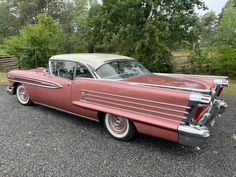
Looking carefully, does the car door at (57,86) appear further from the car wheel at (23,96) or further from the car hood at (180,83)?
the car hood at (180,83)

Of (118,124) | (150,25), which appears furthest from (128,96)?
(150,25)

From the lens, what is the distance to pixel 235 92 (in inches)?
315

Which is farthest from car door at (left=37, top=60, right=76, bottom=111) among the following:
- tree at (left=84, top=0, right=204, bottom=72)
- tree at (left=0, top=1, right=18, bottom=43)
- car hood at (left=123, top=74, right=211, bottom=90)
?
tree at (left=0, top=1, right=18, bottom=43)

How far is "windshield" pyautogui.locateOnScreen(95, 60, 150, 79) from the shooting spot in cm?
458

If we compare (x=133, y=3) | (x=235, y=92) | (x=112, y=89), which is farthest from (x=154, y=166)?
(x=133, y=3)

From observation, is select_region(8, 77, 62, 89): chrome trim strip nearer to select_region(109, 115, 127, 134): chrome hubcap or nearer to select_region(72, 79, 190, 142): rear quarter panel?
select_region(72, 79, 190, 142): rear quarter panel

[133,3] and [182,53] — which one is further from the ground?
[133,3]

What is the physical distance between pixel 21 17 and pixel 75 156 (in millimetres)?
28586

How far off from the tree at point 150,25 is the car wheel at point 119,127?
19.7ft

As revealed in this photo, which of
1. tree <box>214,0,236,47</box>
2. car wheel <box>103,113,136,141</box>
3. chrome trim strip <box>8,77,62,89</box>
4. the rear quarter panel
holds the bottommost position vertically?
car wheel <box>103,113,136,141</box>

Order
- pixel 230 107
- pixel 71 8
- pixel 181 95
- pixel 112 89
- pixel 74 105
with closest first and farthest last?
1. pixel 181 95
2. pixel 112 89
3. pixel 74 105
4. pixel 230 107
5. pixel 71 8

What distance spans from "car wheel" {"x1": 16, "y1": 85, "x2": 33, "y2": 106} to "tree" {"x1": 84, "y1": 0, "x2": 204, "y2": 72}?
497 centimetres

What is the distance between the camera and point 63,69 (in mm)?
5184

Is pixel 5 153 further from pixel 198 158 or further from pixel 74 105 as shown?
pixel 198 158
